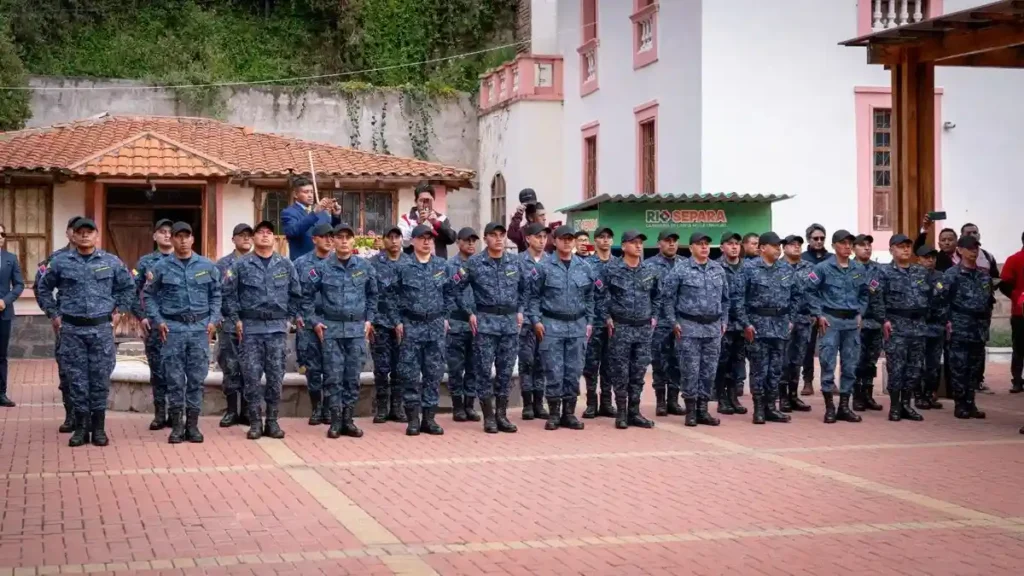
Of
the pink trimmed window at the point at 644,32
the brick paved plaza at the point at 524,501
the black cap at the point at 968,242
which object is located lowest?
the brick paved plaza at the point at 524,501

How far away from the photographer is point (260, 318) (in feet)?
42.4

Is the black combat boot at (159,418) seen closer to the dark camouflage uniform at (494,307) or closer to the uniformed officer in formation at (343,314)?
the uniformed officer in formation at (343,314)

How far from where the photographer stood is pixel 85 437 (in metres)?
12.5

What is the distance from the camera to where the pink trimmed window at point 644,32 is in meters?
24.1

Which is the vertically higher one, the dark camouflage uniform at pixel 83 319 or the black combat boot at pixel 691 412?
the dark camouflage uniform at pixel 83 319

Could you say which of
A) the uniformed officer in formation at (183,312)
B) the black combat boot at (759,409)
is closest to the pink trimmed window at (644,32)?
the black combat boot at (759,409)

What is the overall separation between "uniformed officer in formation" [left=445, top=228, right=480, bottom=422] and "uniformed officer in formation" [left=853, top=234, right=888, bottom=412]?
395 centimetres

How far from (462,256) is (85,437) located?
3.97 metres

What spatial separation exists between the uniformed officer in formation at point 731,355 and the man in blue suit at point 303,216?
161 inches

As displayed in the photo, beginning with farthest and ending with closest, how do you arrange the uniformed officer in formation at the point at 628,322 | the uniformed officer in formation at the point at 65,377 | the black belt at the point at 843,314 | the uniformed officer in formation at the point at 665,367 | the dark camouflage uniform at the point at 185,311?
the uniformed officer in formation at the point at 665,367 < the black belt at the point at 843,314 < the uniformed officer in formation at the point at 628,322 < the dark camouflage uniform at the point at 185,311 < the uniformed officer in formation at the point at 65,377

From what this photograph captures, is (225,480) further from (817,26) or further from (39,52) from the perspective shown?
(39,52)

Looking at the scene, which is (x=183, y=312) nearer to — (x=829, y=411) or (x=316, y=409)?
(x=316, y=409)

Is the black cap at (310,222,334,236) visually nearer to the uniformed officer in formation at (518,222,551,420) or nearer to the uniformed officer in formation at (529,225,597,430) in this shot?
the uniformed officer in formation at (518,222,551,420)

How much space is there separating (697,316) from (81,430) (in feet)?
19.0
